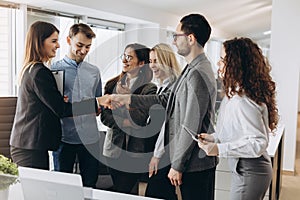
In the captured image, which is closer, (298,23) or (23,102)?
(23,102)

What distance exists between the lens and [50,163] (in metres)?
2.23

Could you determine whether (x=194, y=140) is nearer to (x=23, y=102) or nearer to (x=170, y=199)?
(x=170, y=199)

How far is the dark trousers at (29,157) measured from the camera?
208 centimetres

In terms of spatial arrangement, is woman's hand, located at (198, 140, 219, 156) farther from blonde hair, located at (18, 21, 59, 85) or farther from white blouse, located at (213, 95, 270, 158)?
blonde hair, located at (18, 21, 59, 85)

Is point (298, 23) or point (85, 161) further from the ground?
point (298, 23)

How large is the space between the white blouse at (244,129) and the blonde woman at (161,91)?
0.34m

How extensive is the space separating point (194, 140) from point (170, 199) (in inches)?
14.5

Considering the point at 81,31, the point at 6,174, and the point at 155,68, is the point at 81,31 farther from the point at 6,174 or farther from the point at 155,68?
the point at 6,174

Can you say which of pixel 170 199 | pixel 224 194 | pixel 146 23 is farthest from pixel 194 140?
pixel 146 23

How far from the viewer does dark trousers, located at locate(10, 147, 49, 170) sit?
2080mm

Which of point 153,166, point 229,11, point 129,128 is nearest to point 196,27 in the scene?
point 129,128

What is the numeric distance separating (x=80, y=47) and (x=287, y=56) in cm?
271

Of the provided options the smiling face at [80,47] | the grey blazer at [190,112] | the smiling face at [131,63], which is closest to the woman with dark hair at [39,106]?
the smiling face at [80,47]

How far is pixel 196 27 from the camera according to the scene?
6.07ft
